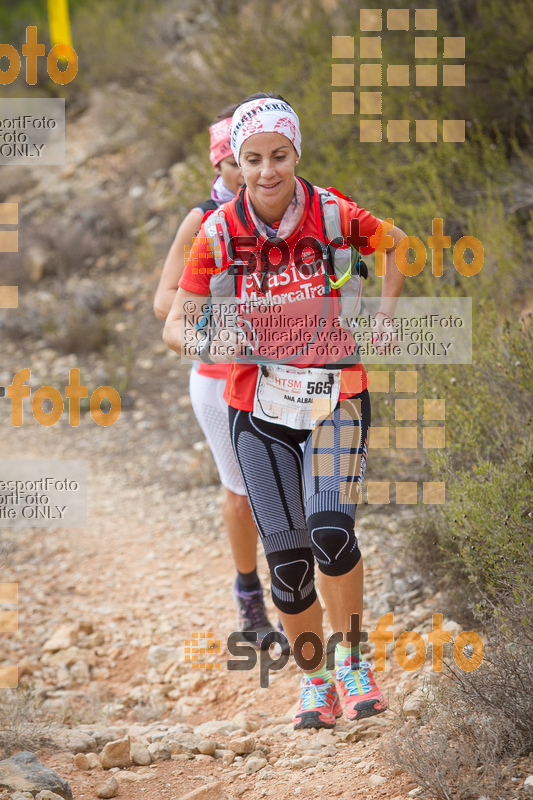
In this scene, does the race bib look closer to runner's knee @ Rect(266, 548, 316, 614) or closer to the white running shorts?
runner's knee @ Rect(266, 548, 316, 614)

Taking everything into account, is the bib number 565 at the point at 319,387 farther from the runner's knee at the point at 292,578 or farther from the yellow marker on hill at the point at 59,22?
the yellow marker on hill at the point at 59,22

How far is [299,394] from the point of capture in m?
2.51

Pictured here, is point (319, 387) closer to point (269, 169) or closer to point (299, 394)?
point (299, 394)

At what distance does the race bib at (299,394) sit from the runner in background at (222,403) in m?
0.69

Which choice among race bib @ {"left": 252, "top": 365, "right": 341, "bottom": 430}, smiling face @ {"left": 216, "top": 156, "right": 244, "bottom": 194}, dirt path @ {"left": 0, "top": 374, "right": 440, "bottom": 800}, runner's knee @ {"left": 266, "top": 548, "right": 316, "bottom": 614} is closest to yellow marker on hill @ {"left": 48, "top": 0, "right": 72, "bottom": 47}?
dirt path @ {"left": 0, "top": 374, "right": 440, "bottom": 800}

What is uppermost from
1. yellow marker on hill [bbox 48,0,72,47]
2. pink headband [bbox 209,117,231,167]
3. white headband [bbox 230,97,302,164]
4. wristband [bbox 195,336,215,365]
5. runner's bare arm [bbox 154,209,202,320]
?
yellow marker on hill [bbox 48,0,72,47]

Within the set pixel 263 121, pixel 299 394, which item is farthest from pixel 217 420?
pixel 263 121

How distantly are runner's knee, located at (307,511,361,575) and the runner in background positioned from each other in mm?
862

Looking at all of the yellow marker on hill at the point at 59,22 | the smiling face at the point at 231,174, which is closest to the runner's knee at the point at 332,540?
the smiling face at the point at 231,174

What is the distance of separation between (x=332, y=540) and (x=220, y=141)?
6.00 ft

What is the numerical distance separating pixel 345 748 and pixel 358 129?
18.6 ft

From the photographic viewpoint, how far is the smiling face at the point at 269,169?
7.94 ft

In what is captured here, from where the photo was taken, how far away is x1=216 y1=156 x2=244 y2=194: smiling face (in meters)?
3.11

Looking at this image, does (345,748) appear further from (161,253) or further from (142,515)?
(161,253)
